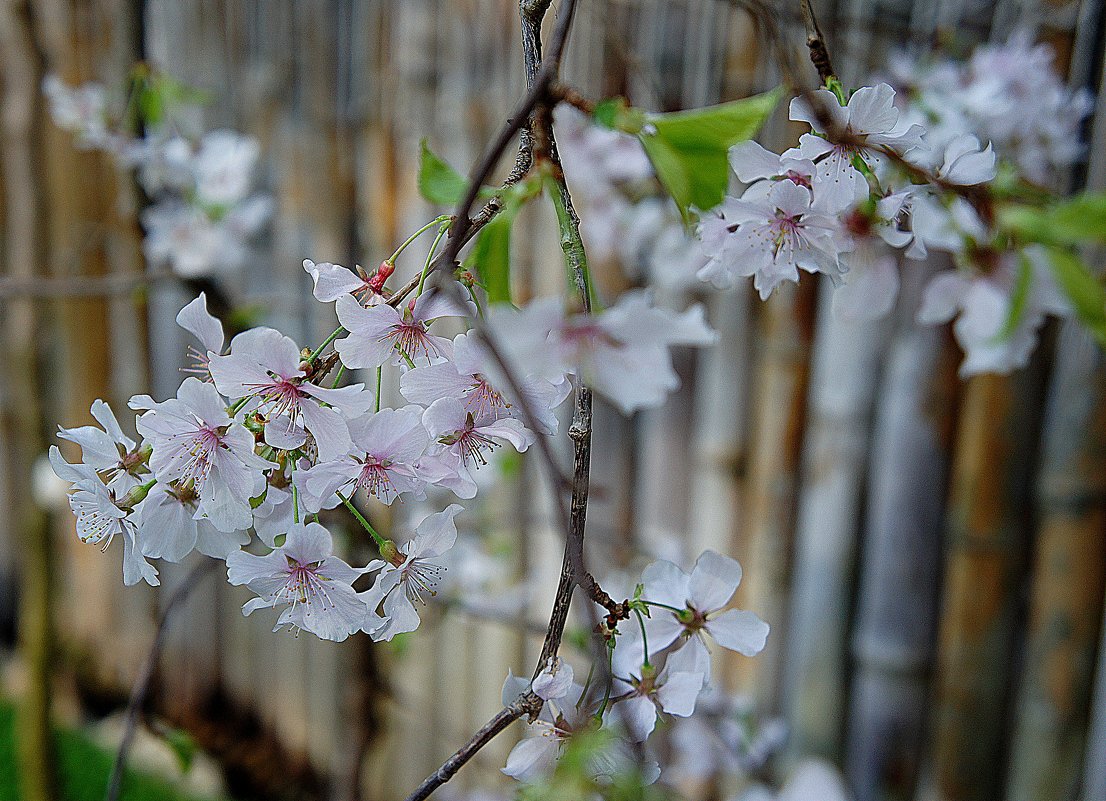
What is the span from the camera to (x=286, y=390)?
0.42 meters

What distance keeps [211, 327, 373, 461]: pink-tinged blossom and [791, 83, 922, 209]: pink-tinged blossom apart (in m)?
0.26

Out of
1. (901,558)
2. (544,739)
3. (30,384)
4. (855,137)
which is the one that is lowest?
(901,558)

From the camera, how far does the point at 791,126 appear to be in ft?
3.93

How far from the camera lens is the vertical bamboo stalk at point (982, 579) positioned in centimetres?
111

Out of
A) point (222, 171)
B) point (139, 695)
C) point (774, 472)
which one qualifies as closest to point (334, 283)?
point (139, 695)

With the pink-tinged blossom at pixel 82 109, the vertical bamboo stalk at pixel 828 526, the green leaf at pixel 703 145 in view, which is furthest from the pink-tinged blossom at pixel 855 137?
the pink-tinged blossom at pixel 82 109

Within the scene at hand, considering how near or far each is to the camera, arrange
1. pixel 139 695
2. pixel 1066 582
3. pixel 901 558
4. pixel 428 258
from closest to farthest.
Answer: pixel 428 258, pixel 139 695, pixel 1066 582, pixel 901 558

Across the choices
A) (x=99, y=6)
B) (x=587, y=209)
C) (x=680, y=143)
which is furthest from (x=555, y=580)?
(x=99, y=6)

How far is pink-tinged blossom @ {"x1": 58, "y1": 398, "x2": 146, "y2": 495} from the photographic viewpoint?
0.44 m

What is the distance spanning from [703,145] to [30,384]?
157cm

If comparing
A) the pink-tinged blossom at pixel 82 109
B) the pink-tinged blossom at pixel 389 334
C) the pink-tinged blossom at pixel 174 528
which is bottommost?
the pink-tinged blossom at pixel 174 528

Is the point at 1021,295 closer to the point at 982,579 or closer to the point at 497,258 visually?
the point at 497,258

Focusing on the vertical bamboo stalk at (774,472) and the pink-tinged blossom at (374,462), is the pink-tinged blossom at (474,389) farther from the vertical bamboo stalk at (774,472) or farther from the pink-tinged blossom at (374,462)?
the vertical bamboo stalk at (774,472)

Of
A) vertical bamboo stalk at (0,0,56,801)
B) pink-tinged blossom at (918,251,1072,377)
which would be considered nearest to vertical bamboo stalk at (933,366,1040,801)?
pink-tinged blossom at (918,251,1072,377)
